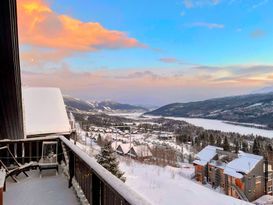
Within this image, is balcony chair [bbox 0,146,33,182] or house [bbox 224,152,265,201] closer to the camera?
balcony chair [bbox 0,146,33,182]

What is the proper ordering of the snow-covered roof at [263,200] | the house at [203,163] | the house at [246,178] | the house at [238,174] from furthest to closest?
the house at [203,163] < the house at [238,174] < the house at [246,178] < the snow-covered roof at [263,200]

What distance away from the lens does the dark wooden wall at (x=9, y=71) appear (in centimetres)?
271

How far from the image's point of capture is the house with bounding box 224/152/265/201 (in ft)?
98.6

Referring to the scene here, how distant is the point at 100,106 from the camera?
85.2 metres

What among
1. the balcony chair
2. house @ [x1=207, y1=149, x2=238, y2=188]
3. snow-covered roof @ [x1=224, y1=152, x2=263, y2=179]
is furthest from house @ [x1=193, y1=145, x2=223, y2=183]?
the balcony chair

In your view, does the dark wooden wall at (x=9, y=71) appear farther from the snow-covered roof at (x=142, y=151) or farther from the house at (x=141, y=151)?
the snow-covered roof at (x=142, y=151)

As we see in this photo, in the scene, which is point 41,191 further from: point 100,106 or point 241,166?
point 100,106

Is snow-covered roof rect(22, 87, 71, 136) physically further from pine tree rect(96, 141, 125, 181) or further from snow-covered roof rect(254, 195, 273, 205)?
snow-covered roof rect(254, 195, 273, 205)

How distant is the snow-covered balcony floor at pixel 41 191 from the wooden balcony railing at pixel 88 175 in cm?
28

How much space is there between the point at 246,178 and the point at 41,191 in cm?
2934

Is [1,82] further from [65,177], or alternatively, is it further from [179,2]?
[179,2]

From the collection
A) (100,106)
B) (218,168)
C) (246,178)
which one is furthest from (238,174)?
(100,106)

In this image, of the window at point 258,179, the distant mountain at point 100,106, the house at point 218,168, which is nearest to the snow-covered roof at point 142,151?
the house at point 218,168

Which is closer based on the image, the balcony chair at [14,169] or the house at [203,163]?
the balcony chair at [14,169]
